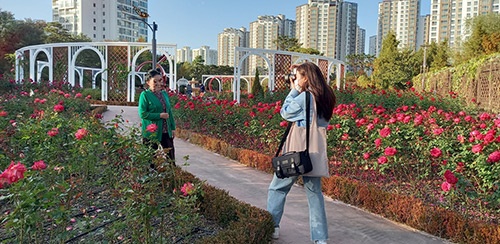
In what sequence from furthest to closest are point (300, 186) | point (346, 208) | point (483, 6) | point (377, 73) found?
point (483, 6)
point (377, 73)
point (300, 186)
point (346, 208)

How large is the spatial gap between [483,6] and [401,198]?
5114cm

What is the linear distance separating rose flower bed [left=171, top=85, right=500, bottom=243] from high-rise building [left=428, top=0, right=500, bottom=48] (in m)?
45.0

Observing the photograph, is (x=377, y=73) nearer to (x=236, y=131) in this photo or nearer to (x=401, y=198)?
(x=236, y=131)

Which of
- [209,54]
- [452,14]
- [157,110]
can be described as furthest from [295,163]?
[209,54]

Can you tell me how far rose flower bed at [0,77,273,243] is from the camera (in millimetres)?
1620

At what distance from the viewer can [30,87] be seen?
10.6 metres

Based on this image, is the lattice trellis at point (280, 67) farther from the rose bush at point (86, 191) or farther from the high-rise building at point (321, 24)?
the high-rise building at point (321, 24)

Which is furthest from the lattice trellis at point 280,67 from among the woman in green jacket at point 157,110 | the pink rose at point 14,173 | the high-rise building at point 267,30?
the high-rise building at point 267,30

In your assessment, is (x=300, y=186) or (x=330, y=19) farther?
(x=330, y=19)

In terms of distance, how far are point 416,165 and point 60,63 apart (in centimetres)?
1766

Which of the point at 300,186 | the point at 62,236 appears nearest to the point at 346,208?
the point at 300,186

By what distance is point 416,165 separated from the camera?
3982 millimetres

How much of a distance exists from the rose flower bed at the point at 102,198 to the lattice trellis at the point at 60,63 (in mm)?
15400

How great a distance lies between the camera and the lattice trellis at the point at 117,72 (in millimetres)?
18311
